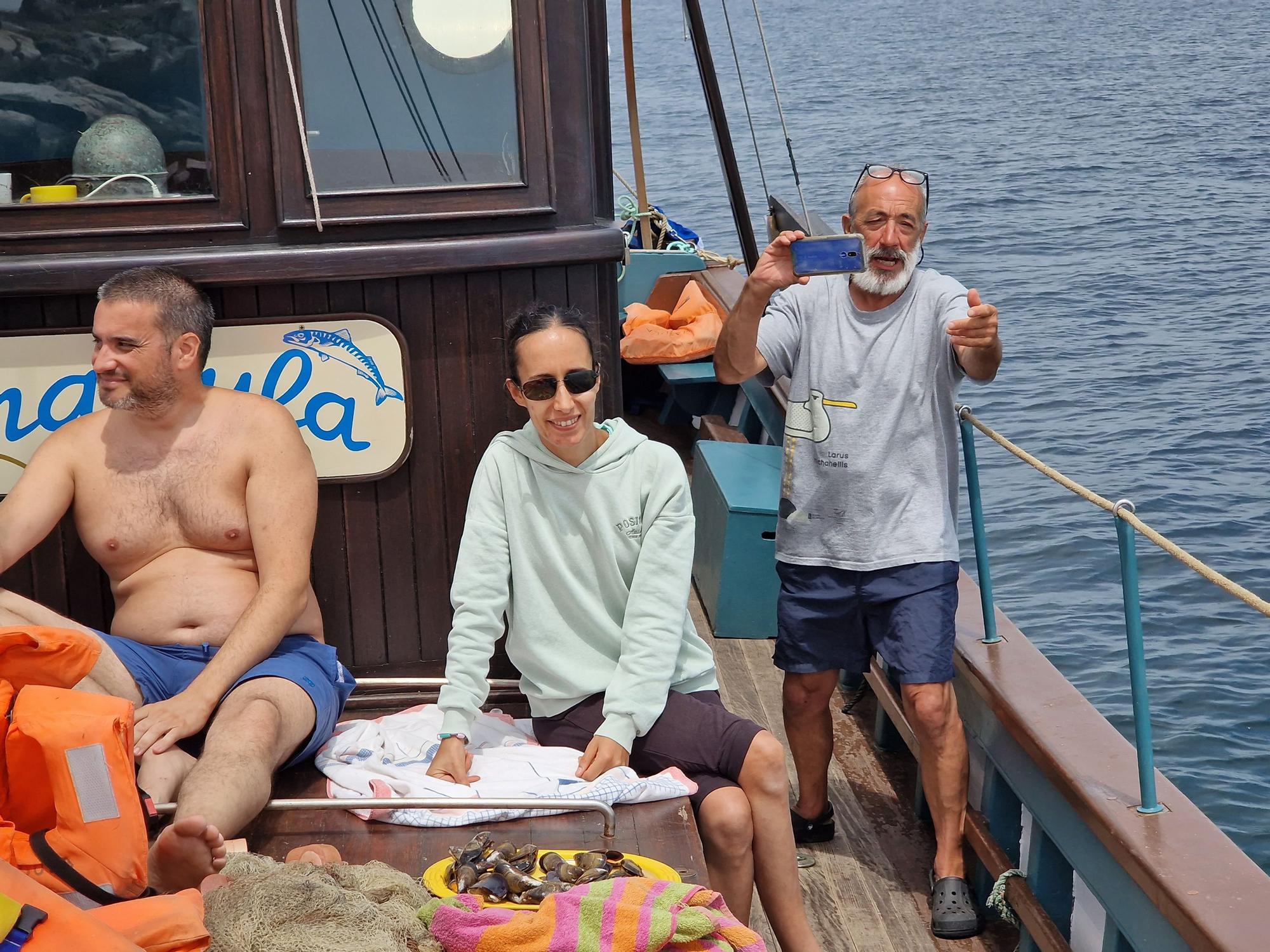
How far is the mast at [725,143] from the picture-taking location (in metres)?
5.94

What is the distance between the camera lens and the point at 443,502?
11.3ft

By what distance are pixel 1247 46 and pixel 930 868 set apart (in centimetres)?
2697

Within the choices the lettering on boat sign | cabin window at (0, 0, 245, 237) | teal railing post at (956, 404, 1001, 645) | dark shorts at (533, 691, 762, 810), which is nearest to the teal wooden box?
teal railing post at (956, 404, 1001, 645)

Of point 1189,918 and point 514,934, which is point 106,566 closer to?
point 514,934

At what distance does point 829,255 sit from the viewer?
314 centimetres

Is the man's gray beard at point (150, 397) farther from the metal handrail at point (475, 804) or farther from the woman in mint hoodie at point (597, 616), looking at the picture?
the metal handrail at point (475, 804)

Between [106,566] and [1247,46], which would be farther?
[1247,46]

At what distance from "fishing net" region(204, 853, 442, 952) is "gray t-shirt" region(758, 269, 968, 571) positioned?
4.61 ft

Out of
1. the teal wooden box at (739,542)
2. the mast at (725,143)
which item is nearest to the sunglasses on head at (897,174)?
the teal wooden box at (739,542)

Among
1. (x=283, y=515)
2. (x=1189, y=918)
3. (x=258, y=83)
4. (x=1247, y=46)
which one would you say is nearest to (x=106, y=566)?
(x=283, y=515)

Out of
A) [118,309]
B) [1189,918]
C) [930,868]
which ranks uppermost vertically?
[118,309]

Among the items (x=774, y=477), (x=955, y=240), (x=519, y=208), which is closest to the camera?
(x=519, y=208)

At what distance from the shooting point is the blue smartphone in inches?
123

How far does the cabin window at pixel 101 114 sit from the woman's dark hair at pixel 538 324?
0.85m
